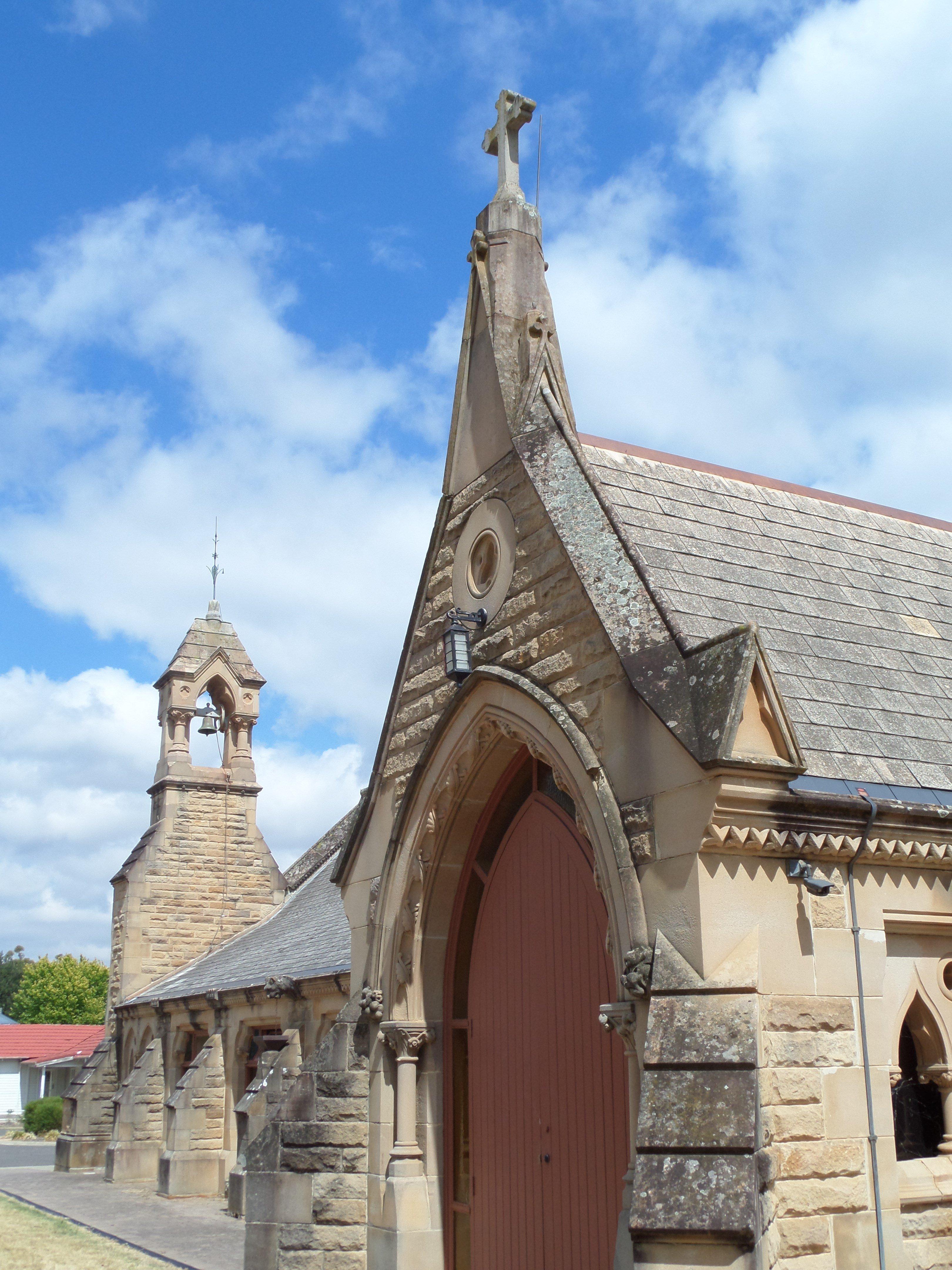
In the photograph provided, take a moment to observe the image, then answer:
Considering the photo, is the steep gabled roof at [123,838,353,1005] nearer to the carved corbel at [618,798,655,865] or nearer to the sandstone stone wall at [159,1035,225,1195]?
the sandstone stone wall at [159,1035,225,1195]

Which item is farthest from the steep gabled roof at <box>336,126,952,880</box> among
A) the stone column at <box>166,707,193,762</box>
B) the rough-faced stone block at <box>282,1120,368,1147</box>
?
the stone column at <box>166,707,193,762</box>

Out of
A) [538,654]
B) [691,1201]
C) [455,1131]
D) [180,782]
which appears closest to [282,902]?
[180,782]

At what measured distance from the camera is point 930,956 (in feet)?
21.4

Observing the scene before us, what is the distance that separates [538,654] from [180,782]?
19.3 m

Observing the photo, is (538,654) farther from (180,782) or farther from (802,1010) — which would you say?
(180,782)

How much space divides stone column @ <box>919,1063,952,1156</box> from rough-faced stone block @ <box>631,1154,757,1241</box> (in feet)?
6.63

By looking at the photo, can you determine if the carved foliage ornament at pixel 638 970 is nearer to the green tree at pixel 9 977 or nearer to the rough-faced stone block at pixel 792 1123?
the rough-faced stone block at pixel 792 1123

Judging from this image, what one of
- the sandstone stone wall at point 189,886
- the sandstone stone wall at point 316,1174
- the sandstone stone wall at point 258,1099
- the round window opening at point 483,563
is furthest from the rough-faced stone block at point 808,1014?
the sandstone stone wall at point 189,886

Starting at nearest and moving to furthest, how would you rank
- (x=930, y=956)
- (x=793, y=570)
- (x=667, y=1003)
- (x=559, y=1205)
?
(x=667, y=1003) < (x=930, y=956) < (x=559, y=1205) < (x=793, y=570)

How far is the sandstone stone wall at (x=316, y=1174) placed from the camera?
820 centimetres

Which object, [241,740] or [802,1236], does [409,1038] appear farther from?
[241,740]

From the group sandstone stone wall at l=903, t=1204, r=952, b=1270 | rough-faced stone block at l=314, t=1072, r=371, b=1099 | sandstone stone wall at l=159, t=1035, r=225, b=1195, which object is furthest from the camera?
sandstone stone wall at l=159, t=1035, r=225, b=1195

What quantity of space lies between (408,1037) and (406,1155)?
2.52 ft

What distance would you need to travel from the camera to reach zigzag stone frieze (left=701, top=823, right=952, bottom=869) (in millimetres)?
5758
